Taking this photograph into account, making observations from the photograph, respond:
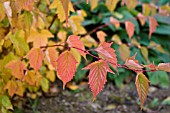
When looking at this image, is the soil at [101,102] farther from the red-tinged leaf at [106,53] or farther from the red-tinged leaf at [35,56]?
the red-tinged leaf at [106,53]

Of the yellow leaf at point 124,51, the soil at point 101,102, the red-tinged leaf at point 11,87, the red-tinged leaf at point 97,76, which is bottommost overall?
the soil at point 101,102

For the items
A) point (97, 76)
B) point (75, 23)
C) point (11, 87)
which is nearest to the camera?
point (97, 76)

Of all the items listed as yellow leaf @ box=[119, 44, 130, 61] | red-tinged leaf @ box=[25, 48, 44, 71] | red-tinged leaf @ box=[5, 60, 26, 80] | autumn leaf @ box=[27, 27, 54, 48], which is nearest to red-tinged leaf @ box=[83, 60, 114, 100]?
red-tinged leaf @ box=[25, 48, 44, 71]

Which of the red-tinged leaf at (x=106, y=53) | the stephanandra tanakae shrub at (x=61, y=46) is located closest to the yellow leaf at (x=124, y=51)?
the stephanandra tanakae shrub at (x=61, y=46)

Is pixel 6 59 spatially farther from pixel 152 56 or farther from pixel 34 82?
pixel 152 56

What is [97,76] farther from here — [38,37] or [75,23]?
[75,23]

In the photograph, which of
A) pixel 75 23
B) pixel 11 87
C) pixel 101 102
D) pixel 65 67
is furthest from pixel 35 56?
pixel 101 102

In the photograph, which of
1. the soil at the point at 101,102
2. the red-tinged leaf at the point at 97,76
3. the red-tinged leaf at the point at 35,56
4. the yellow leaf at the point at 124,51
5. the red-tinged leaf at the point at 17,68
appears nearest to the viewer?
the red-tinged leaf at the point at 97,76

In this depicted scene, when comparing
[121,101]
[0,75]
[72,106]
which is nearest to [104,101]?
[121,101]
